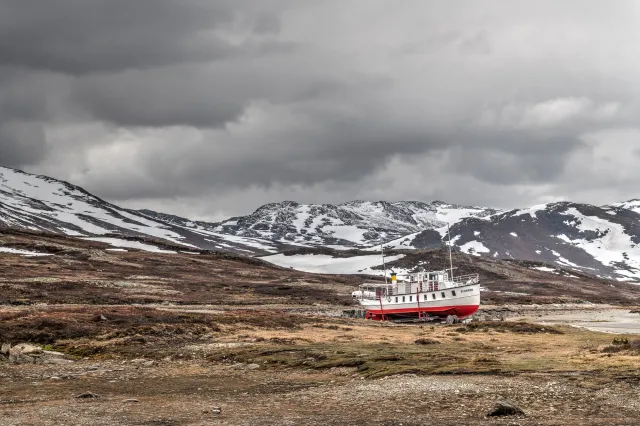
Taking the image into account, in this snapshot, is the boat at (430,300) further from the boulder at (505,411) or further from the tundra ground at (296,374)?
the boulder at (505,411)

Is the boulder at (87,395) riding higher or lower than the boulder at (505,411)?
lower

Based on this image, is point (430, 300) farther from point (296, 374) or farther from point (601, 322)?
point (296, 374)

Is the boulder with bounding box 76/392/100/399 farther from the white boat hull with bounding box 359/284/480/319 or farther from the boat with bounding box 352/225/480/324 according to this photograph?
the white boat hull with bounding box 359/284/480/319

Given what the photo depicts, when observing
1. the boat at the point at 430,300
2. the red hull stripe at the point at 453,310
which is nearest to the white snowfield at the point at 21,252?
the boat at the point at 430,300

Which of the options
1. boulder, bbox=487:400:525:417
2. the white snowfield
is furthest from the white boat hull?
the white snowfield

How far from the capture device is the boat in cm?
9425

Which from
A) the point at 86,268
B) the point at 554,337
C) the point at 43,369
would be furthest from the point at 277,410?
the point at 86,268

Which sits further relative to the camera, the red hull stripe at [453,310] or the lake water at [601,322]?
the red hull stripe at [453,310]

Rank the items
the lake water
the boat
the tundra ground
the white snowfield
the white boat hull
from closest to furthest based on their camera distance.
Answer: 1. the tundra ground
2. the lake water
3. the white boat hull
4. the boat
5. the white snowfield

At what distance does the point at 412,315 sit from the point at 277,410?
7600 cm

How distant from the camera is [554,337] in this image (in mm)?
60625

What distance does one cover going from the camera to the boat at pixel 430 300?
94.2 m

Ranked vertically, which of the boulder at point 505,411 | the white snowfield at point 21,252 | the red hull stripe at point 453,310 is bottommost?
the red hull stripe at point 453,310

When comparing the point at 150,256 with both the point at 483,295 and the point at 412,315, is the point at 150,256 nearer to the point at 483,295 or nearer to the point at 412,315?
the point at 483,295
